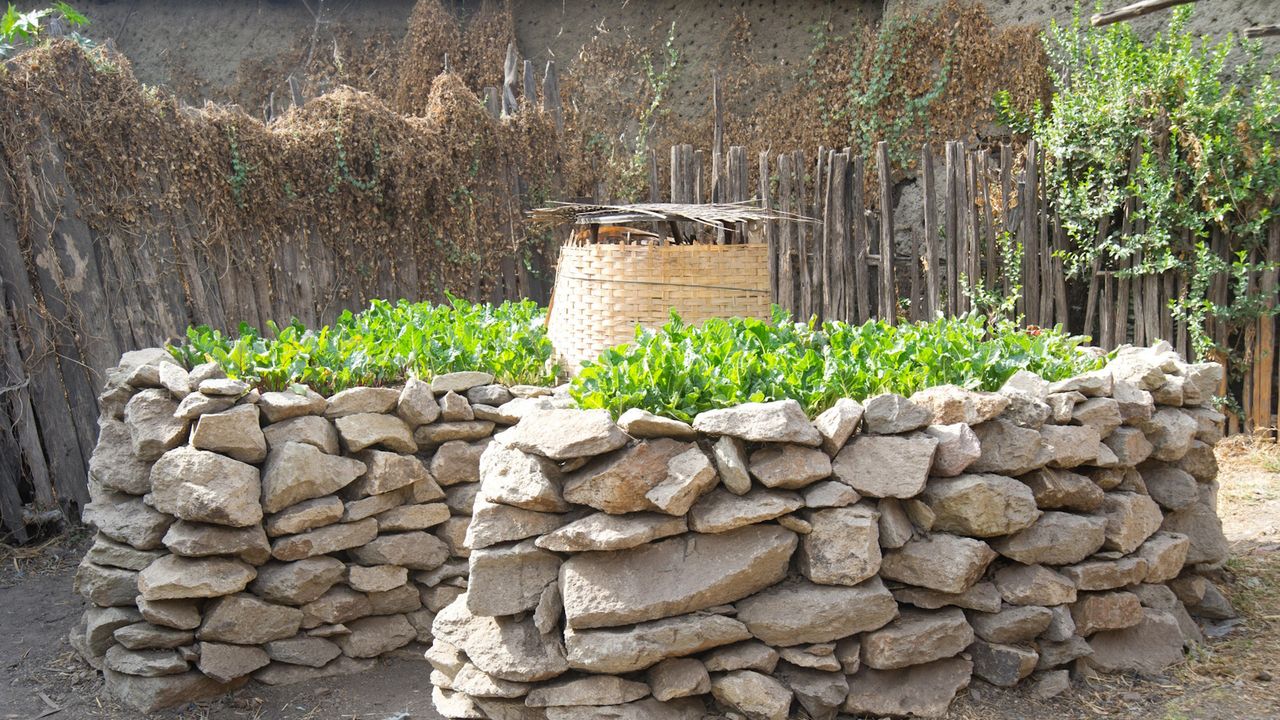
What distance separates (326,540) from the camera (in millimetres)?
3748

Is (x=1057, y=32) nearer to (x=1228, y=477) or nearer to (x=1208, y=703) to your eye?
(x=1228, y=477)

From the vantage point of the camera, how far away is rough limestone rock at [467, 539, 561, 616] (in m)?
2.89

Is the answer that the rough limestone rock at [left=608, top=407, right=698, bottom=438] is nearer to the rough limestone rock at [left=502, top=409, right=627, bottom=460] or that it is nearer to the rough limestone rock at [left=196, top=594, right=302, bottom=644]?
the rough limestone rock at [left=502, top=409, right=627, bottom=460]

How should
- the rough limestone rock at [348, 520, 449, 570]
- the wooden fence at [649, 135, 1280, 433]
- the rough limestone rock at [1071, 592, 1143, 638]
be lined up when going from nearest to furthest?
1. the rough limestone rock at [1071, 592, 1143, 638]
2. the rough limestone rock at [348, 520, 449, 570]
3. the wooden fence at [649, 135, 1280, 433]

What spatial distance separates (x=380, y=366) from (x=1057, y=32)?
6.14m

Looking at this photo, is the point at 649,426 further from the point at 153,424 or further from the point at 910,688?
the point at 153,424

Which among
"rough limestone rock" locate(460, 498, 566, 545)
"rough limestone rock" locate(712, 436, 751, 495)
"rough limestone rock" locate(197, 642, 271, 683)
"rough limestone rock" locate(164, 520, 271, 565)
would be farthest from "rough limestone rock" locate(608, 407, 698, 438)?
"rough limestone rock" locate(197, 642, 271, 683)

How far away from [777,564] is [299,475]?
185cm

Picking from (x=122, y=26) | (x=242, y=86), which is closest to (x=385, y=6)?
(x=242, y=86)

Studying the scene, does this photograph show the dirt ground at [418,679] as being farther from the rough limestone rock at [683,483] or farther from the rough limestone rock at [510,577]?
the rough limestone rock at [683,483]

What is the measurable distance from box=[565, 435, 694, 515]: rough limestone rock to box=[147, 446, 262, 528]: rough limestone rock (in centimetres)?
143

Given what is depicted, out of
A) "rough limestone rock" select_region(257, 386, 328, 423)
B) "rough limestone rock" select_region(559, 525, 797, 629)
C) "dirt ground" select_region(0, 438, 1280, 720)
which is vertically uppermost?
"rough limestone rock" select_region(257, 386, 328, 423)

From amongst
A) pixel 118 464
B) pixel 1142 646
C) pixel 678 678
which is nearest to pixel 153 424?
pixel 118 464

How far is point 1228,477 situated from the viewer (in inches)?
221
